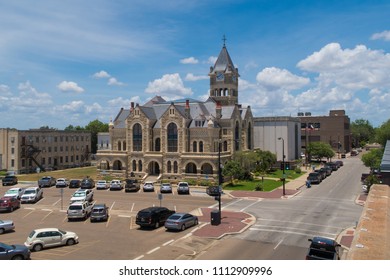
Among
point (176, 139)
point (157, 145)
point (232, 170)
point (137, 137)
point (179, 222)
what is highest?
point (137, 137)

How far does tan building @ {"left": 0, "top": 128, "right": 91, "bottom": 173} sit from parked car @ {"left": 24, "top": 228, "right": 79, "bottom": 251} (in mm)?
58940

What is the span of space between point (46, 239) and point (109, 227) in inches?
284

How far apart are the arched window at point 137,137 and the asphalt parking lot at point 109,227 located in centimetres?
2024

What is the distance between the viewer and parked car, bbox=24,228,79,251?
23953mm

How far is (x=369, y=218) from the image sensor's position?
23.9 meters

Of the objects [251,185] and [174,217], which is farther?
[251,185]

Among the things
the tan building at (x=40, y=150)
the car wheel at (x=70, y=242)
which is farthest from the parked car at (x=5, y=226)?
the tan building at (x=40, y=150)

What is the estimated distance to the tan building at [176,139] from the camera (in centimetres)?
6406

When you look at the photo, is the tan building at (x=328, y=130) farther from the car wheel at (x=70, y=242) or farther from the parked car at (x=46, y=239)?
the parked car at (x=46, y=239)

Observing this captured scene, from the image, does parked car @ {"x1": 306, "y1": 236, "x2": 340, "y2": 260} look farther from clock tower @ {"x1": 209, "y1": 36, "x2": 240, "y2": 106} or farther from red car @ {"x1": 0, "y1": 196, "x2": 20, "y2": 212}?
clock tower @ {"x1": 209, "y1": 36, "x2": 240, "y2": 106}

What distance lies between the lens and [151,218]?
30266 mm

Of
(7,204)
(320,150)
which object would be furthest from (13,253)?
(320,150)

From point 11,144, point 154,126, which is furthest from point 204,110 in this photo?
point 11,144

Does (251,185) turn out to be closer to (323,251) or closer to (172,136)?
(172,136)
